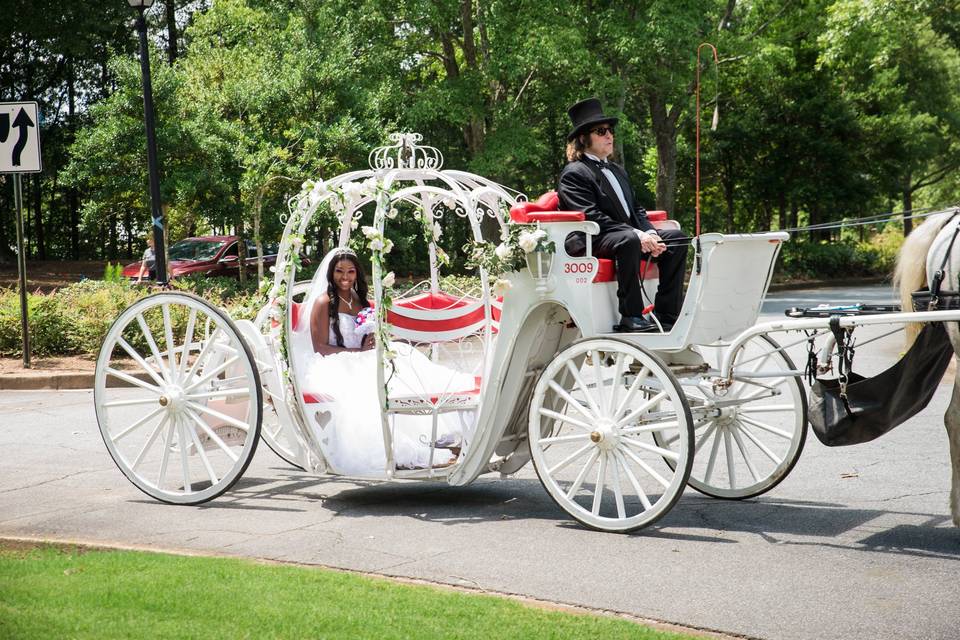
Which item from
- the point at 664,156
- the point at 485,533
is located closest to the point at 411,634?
the point at 485,533

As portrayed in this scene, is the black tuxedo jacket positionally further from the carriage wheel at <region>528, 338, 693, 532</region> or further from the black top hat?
the carriage wheel at <region>528, 338, 693, 532</region>

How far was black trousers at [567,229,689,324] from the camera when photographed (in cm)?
618

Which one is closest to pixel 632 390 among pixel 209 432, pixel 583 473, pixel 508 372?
pixel 583 473

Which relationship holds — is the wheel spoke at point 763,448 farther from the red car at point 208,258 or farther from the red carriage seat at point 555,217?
the red car at point 208,258

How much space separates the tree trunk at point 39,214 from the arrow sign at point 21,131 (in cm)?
2315

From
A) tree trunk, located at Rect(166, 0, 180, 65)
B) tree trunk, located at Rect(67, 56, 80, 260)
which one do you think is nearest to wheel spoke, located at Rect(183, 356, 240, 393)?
tree trunk, located at Rect(67, 56, 80, 260)

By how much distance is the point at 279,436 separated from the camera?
27.9 ft

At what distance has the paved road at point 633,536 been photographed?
186 inches

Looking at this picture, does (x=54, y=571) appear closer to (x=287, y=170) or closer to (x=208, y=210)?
(x=287, y=170)

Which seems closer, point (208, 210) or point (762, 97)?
point (208, 210)

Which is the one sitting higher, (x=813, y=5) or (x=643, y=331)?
(x=813, y=5)

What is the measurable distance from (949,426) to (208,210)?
1962 centimetres

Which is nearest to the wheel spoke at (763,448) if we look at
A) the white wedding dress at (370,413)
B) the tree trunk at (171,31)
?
the white wedding dress at (370,413)

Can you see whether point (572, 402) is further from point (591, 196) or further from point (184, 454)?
point (184, 454)
